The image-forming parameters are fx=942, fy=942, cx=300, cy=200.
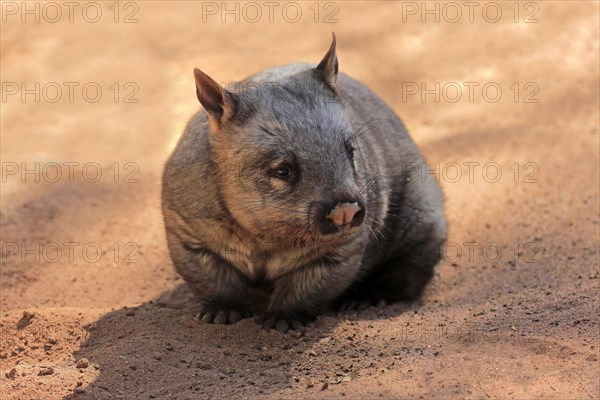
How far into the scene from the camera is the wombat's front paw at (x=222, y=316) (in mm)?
6703

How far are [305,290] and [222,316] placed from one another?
62 centimetres

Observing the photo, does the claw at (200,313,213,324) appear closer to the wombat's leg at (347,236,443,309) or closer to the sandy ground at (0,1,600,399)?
the sandy ground at (0,1,600,399)

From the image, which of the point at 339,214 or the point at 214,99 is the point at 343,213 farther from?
the point at 214,99

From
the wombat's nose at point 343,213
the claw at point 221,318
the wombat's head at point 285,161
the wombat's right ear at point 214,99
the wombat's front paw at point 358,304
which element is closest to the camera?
the wombat's nose at point 343,213

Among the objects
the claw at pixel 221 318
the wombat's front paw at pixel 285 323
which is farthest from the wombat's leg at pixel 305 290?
the claw at pixel 221 318

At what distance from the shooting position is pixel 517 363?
16.9 feet

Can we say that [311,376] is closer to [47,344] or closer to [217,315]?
[217,315]

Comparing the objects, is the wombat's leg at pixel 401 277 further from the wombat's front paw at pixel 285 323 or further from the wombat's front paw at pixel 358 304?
the wombat's front paw at pixel 285 323

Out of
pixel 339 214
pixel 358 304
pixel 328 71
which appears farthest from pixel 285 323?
pixel 328 71

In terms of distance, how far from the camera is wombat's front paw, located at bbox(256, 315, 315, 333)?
6.57 m

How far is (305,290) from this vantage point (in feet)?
22.1

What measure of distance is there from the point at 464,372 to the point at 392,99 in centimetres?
648

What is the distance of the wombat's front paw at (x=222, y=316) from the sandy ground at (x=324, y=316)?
0.26 ft

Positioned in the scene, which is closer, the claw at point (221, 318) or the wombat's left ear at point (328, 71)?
the wombat's left ear at point (328, 71)
